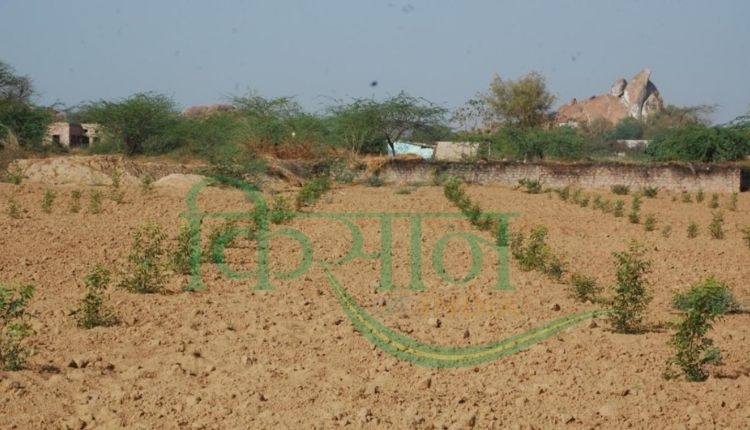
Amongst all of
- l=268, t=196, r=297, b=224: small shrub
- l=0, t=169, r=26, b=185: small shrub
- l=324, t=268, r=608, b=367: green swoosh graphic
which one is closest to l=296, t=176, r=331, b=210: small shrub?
l=268, t=196, r=297, b=224: small shrub

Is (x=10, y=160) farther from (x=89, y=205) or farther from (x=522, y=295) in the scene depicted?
(x=522, y=295)

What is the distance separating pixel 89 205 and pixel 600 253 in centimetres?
778

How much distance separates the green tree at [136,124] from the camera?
3160cm

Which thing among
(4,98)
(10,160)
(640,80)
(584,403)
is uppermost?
(640,80)

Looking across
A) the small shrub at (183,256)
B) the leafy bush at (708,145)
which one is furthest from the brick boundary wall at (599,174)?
the small shrub at (183,256)

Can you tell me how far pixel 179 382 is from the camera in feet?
18.9

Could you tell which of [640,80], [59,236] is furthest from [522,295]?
[640,80]

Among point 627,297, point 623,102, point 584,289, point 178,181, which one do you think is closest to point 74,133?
point 178,181

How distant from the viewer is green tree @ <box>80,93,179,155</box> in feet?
104

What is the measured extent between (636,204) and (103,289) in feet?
40.7

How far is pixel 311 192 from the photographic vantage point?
58.6 feet

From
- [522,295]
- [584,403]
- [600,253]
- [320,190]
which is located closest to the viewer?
[584,403]

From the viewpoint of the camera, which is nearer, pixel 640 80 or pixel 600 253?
pixel 600 253

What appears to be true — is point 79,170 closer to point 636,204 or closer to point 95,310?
point 636,204
